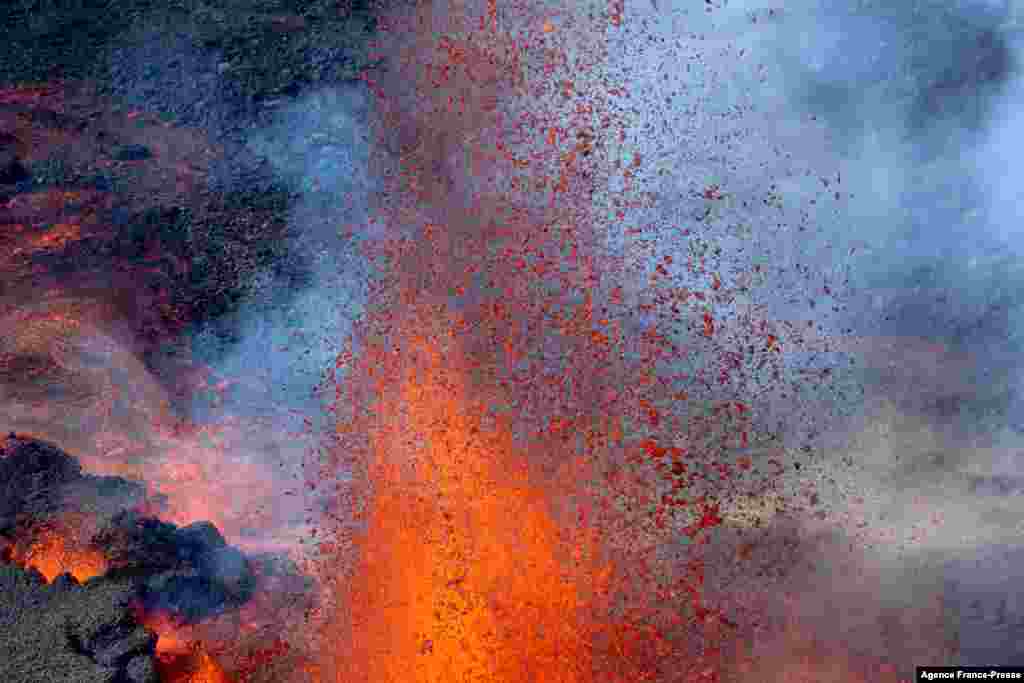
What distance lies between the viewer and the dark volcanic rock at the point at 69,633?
188 inches

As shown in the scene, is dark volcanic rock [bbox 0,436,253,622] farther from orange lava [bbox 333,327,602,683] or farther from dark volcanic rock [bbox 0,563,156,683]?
orange lava [bbox 333,327,602,683]

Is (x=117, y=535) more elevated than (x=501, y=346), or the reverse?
(x=501, y=346)

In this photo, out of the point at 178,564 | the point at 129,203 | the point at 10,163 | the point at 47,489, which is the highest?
the point at 129,203

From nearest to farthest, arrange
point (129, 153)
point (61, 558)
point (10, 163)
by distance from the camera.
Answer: point (61, 558), point (10, 163), point (129, 153)

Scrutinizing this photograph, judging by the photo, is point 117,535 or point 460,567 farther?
point 460,567

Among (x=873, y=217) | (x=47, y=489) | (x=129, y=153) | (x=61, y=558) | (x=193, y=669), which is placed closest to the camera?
(x=193, y=669)

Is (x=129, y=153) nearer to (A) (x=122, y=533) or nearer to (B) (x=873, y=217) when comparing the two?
(A) (x=122, y=533)

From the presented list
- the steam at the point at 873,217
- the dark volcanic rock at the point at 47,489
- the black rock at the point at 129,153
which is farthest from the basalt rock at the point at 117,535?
the steam at the point at 873,217

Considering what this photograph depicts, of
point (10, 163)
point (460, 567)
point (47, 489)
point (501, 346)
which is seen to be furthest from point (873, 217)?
point (10, 163)

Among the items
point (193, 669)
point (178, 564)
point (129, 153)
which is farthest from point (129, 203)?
point (193, 669)

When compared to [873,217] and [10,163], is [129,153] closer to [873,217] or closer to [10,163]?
[10,163]

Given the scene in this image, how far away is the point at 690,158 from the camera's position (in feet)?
20.1

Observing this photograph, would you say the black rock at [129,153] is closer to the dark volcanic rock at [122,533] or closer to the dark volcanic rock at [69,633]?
the dark volcanic rock at [122,533]

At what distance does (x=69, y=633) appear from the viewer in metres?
4.93
